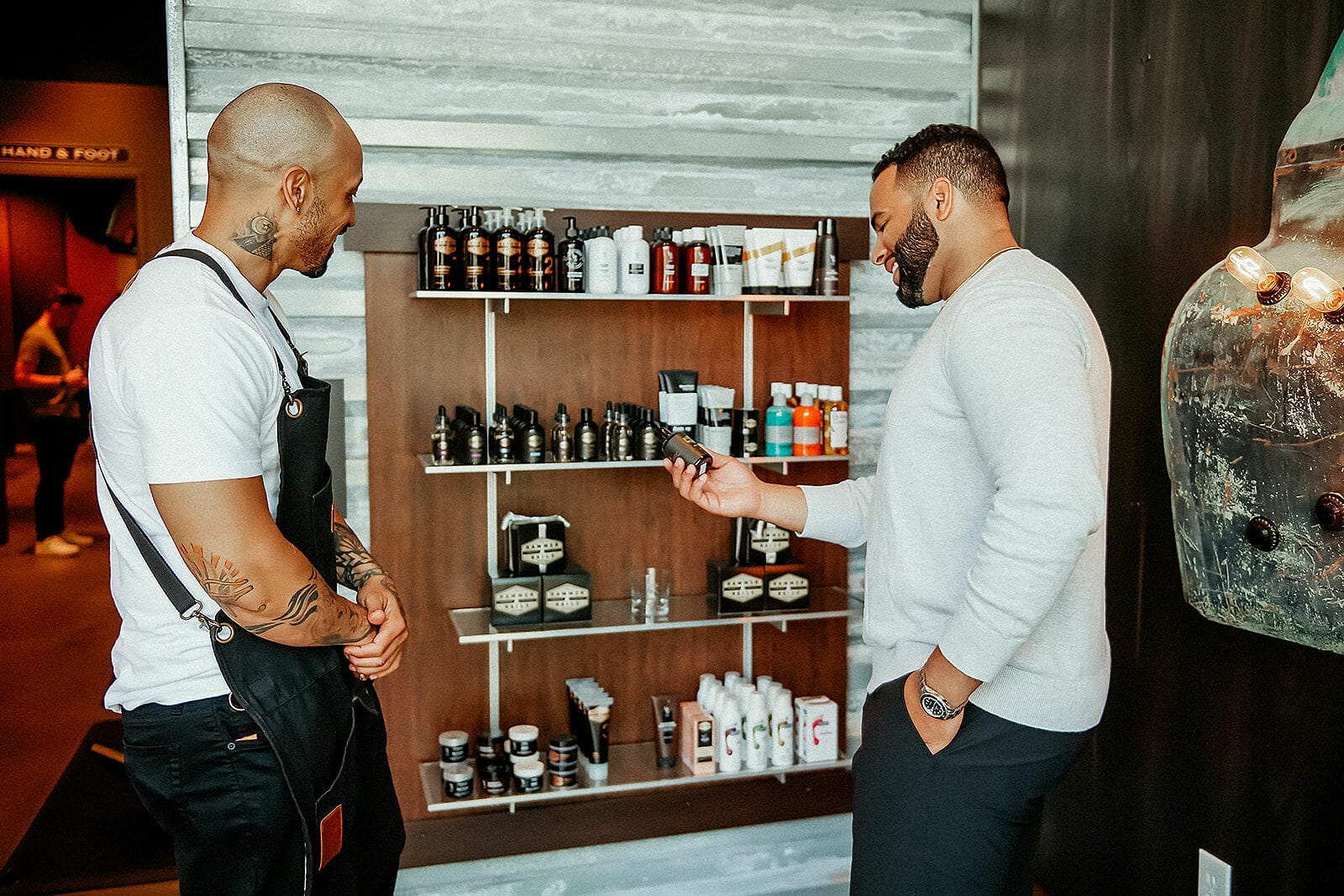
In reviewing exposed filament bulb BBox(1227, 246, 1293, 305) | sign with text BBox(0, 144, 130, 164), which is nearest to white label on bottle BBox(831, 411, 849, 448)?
exposed filament bulb BBox(1227, 246, 1293, 305)

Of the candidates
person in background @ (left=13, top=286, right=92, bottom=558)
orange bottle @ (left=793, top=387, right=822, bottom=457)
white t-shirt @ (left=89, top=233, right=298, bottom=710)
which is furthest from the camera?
person in background @ (left=13, top=286, right=92, bottom=558)

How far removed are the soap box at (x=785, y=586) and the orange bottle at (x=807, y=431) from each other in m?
0.34

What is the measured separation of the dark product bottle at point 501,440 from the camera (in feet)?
8.88

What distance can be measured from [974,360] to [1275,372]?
595 millimetres

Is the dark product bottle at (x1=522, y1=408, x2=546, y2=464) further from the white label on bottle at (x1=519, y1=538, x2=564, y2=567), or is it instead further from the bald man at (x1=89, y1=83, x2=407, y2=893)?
the bald man at (x1=89, y1=83, x2=407, y2=893)

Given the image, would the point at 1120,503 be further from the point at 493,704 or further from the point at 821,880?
the point at 493,704

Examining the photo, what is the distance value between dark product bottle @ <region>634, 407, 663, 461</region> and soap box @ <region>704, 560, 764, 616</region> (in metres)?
0.41

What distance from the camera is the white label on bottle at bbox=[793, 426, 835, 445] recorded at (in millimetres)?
2949

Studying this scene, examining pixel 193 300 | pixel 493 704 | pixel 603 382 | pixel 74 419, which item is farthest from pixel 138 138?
pixel 193 300

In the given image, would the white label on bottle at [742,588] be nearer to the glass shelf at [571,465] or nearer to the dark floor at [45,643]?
the glass shelf at [571,465]

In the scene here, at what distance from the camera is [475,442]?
2.68 m

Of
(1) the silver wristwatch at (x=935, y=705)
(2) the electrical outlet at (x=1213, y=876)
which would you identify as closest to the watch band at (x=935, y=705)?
(1) the silver wristwatch at (x=935, y=705)

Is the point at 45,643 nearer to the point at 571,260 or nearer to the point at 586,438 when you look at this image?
the point at 586,438

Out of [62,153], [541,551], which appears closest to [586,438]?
[541,551]
